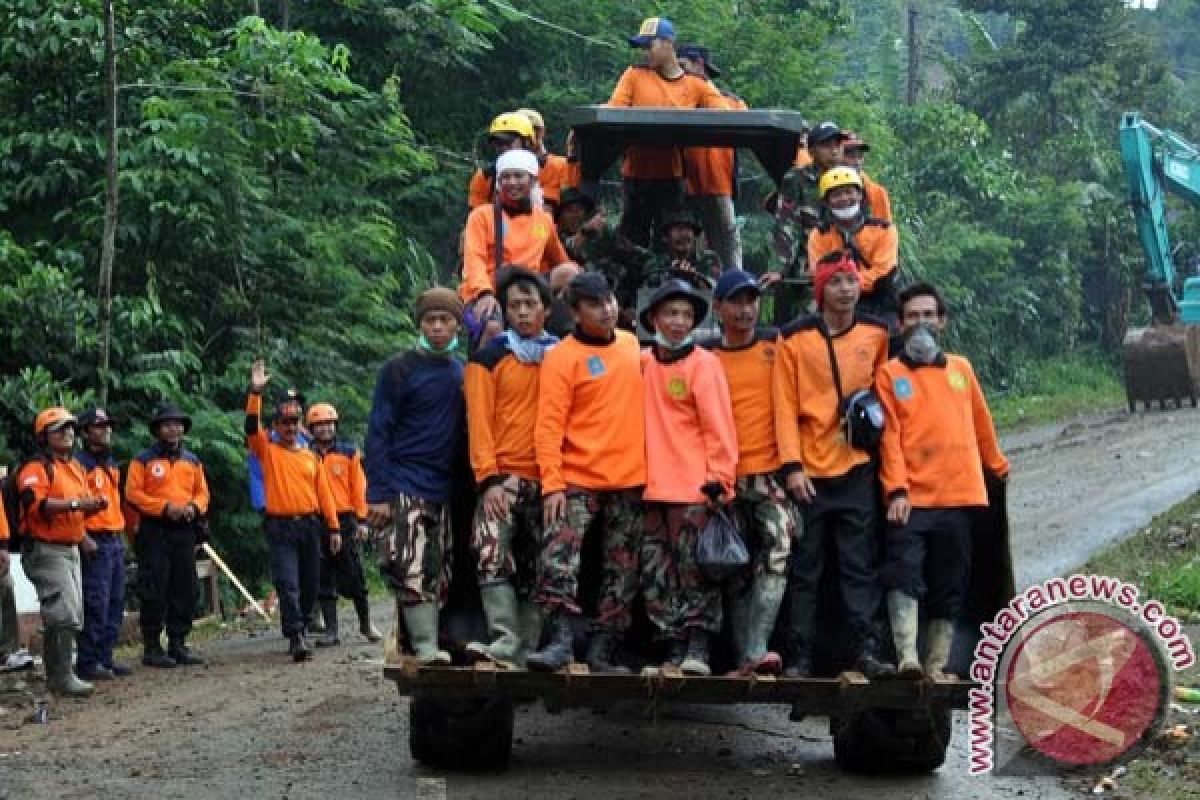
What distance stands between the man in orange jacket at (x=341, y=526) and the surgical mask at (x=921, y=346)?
23.2ft

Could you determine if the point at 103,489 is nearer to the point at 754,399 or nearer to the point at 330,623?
the point at 330,623

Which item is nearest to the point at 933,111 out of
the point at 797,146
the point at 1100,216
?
the point at 1100,216

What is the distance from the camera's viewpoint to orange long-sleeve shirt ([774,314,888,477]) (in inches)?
334

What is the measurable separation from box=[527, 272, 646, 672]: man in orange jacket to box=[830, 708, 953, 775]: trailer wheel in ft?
4.24

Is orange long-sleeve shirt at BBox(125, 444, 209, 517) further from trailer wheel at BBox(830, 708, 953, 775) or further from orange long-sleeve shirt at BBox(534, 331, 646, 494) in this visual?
trailer wheel at BBox(830, 708, 953, 775)

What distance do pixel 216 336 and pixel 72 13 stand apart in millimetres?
3352

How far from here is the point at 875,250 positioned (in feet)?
32.4

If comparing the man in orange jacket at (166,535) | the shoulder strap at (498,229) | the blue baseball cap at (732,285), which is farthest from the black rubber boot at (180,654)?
the blue baseball cap at (732,285)

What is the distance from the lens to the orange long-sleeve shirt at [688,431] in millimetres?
8312

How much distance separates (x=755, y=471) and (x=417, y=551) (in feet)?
4.99

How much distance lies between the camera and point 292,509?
14.5 metres

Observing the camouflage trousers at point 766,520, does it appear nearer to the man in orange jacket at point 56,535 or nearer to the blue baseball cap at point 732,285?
the blue baseball cap at point 732,285

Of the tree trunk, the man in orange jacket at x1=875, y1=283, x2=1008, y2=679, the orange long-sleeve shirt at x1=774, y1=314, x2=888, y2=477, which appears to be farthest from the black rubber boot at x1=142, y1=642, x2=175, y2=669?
the man in orange jacket at x1=875, y1=283, x2=1008, y2=679

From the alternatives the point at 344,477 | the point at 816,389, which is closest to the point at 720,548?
the point at 816,389
